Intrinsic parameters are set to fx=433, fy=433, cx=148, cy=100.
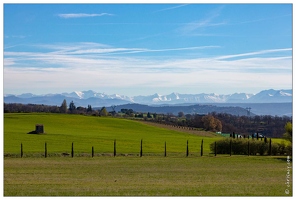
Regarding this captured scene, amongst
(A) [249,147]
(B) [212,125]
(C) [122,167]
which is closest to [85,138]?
(A) [249,147]

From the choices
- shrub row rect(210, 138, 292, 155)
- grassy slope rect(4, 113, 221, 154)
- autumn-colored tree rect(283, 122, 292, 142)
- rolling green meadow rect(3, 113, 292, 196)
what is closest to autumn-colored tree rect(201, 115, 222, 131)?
rolling green meadow rect(3, 113, 292, 196)

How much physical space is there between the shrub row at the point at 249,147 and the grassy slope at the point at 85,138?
4.98 metres

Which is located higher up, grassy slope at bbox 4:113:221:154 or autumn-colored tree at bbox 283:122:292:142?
autumn-colored tree at bbox 283:122:292:142

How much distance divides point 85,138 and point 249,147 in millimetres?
24844

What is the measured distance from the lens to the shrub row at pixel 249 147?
4688 cm

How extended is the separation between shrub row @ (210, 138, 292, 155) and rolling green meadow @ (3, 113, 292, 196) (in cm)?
226

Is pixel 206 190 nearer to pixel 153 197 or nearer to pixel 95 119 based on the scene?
pixel 153 197

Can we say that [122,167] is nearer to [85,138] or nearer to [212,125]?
[85,138]

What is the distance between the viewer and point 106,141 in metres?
60.2

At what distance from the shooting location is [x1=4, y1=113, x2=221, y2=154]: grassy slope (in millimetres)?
51000

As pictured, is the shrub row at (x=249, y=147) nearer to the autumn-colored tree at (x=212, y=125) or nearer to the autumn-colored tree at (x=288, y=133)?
the autumn-colored tree at (x=288, y=133)

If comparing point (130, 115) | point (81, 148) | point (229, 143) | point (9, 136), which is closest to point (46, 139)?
point (9, 136)

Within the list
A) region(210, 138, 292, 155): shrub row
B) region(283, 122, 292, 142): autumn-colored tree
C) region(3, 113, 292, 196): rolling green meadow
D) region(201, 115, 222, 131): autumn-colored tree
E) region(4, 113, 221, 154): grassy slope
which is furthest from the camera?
region(201, 115, 222, 131): autumn-colored tree

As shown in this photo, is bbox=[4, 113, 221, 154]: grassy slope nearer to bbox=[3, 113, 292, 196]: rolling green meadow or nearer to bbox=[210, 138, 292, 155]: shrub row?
bbox=[3, 113, 292, 196]: rolling green meadow
